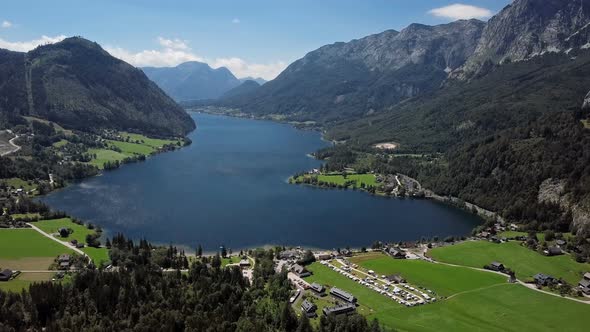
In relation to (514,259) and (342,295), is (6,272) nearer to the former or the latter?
(342,295)

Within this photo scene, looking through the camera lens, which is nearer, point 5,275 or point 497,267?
point 5,275

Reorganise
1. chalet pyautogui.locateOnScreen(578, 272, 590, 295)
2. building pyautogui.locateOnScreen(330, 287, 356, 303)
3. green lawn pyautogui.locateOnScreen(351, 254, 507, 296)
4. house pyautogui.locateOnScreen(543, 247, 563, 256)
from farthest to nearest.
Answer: house pyautogui.locateOnScreen(543, 247, 563, 256), green lawn pyautogui.locateOnScreen(351, 254, 507, 296), chalet pyautogui.locateOnScreen(578, 272, 590, 295), building pyautogui.locateOnScreen(330, 287, 356, 303)

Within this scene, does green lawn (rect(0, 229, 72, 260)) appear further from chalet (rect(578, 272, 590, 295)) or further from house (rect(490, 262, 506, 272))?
chalet (rect(578, 272, 590, 295))

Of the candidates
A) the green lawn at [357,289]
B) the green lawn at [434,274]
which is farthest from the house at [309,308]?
the green lawn at [434,274]

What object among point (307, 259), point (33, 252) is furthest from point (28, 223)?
point (307, 259)

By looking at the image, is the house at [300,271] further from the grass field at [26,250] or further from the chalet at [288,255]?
the grass field at [26,250]

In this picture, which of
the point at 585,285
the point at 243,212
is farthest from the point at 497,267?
the point at 243,212

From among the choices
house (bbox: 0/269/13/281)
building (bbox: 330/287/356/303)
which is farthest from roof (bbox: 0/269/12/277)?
building (bbox: 330/287/356/303)
